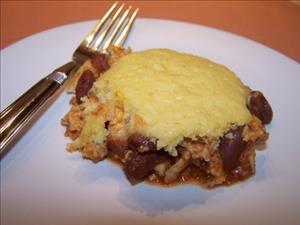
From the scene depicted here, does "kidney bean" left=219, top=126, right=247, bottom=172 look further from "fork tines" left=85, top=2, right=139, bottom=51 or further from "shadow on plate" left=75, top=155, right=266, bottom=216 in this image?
"fork tines" left=85, top=2, right=139, bottom=51

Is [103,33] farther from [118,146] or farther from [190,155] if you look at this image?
[190,155]

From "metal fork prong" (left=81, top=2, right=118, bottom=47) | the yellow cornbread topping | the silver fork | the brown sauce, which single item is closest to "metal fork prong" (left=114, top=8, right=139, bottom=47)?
the silver fork

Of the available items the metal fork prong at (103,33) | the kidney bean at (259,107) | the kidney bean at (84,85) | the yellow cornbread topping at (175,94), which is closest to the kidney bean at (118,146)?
the yellow cornbread topping at (175,94)

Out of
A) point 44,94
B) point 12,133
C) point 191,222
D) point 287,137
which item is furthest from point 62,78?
point 287,137

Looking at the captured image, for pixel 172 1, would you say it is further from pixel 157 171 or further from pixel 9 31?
pixel 157 171

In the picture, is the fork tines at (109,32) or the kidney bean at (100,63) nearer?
the kidney bean at (100,63)

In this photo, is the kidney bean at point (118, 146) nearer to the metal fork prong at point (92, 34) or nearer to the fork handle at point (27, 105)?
the fork handle at point (27, 105)

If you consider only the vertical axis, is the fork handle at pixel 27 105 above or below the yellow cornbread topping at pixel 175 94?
below
